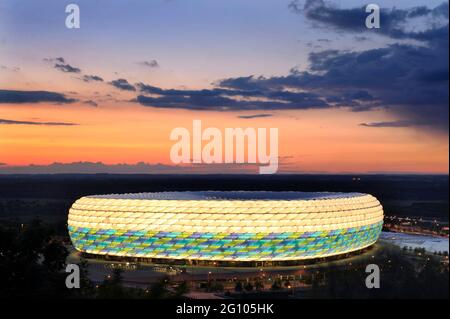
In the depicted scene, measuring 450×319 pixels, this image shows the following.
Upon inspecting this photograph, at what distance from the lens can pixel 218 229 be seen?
74.2 metres

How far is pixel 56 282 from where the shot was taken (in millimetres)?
49000

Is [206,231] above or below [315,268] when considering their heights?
above

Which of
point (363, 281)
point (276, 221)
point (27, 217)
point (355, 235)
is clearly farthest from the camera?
point (27, 217)

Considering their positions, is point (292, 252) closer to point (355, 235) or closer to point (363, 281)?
point (355, 235)

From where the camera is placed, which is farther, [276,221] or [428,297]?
[276,221]

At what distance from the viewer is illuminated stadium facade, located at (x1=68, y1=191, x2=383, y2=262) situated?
244 ft

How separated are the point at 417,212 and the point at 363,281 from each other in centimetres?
13805

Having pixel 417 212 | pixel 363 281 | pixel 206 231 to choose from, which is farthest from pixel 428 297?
pixel 417 212

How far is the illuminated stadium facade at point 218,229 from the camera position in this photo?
74.4 meters
